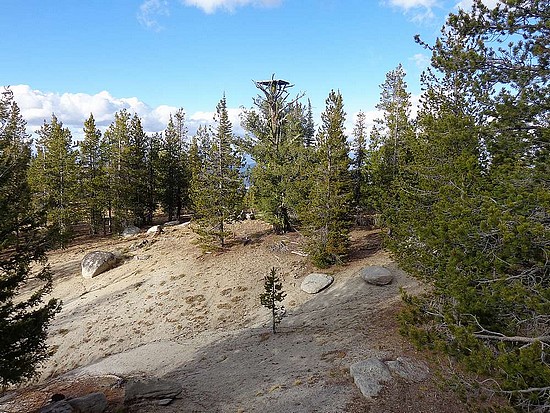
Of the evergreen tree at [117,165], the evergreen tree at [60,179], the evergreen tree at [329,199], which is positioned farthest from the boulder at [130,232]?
the evergreen tree at [329,199]

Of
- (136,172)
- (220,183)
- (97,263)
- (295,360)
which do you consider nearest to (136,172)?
(136,172)

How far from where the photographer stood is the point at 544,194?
4887 mm

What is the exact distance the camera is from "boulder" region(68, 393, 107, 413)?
9852 mm

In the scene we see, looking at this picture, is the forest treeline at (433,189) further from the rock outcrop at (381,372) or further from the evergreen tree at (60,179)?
the rock outcrop at (381,372)

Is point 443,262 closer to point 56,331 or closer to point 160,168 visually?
point 56,331

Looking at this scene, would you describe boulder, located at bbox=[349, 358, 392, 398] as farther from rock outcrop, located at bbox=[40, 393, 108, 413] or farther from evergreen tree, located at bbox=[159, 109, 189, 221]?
evergreen tree, located at bbox=[159, 109, 189, 221]

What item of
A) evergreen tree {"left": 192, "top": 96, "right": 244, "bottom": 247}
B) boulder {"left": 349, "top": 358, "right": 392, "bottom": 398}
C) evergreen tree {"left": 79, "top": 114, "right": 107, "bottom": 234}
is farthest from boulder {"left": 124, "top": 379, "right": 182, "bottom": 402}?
evergreen tree {"left": 79, "top": 114, "right": 107, "bottom": 234}

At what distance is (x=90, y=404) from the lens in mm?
10078

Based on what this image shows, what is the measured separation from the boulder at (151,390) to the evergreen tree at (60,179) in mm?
24395

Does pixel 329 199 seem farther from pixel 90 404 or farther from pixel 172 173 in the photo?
pixel 172 173

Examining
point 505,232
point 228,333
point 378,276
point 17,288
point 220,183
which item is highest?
point 220,183

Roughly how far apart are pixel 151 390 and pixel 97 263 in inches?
701

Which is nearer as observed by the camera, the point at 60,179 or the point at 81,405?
the point at 81,405

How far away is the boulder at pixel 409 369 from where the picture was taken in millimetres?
9633
